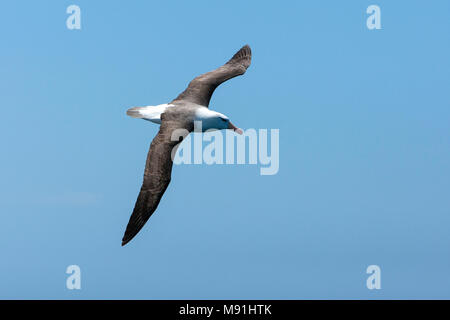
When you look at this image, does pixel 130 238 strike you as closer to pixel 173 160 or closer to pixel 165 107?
pixel 173 160

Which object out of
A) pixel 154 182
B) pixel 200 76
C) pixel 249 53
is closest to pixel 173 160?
pixel 154 182

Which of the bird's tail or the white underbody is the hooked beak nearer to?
the white underbody

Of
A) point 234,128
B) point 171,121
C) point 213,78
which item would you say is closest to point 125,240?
point 171,121

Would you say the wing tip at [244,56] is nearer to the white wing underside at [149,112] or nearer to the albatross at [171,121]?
the albatross at [171,121]

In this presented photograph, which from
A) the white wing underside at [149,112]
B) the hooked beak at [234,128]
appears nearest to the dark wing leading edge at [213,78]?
the hooked beak at [234,128]

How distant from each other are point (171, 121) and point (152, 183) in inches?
99.5

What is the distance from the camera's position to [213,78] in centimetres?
2520

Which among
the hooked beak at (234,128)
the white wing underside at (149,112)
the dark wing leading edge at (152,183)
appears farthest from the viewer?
the hooked beak at (234,128)

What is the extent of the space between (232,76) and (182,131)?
4.83 meters

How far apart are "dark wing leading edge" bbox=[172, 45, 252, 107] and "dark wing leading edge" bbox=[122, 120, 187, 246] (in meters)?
3.43

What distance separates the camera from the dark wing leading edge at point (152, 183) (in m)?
20.0

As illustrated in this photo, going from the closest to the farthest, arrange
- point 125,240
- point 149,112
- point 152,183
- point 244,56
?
1. point 125,240
2. point 152,183
3. point 149,112
4. point 244,56

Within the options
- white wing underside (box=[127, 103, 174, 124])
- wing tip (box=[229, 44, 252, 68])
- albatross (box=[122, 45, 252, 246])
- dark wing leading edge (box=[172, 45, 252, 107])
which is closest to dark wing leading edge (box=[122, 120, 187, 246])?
albatross (box=[122, 45, 252, 246])

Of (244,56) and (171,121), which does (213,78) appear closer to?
(244,56)
